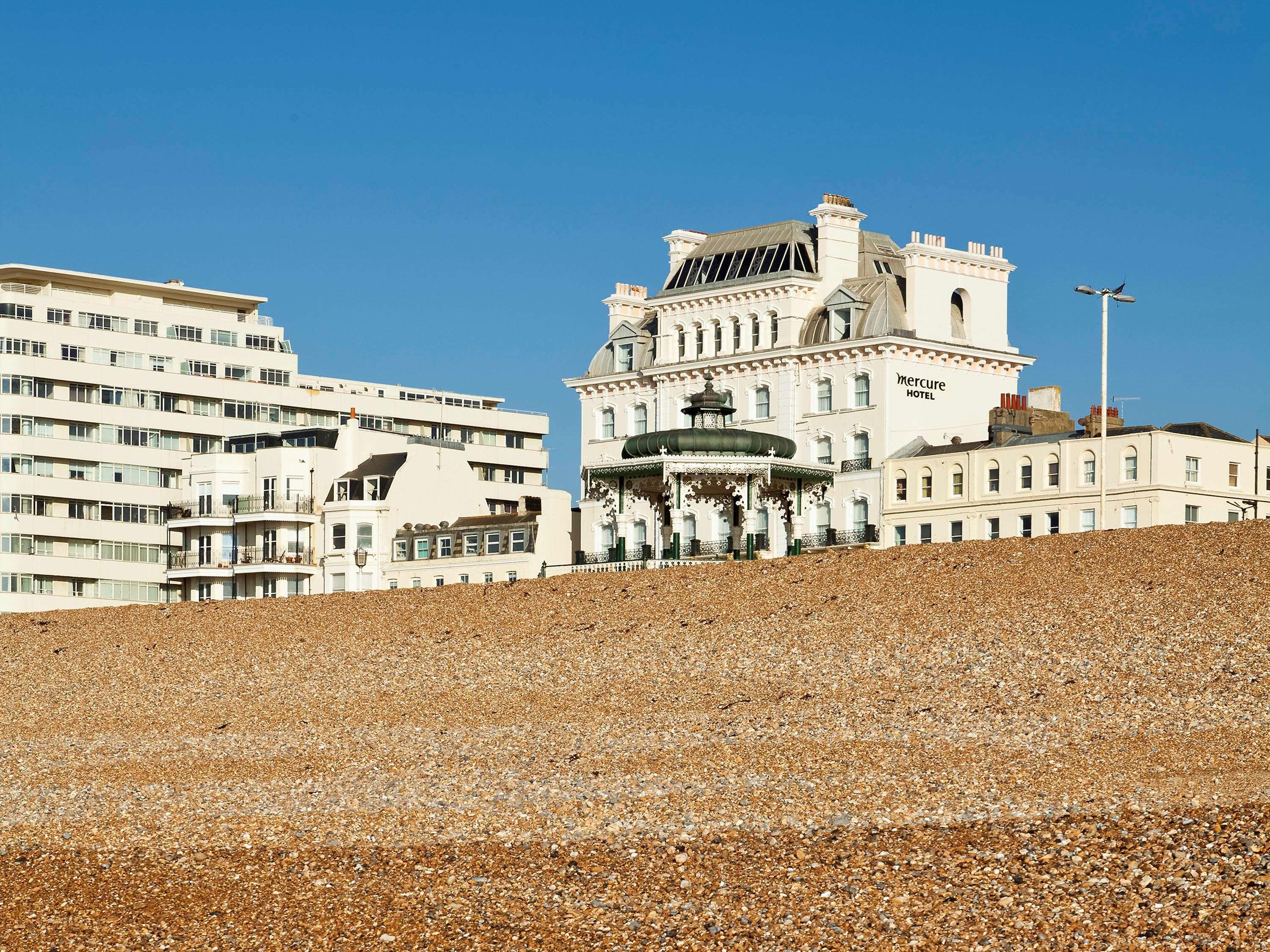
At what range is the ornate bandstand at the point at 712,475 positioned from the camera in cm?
6469

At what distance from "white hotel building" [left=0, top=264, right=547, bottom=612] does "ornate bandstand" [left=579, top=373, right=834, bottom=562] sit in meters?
42.7

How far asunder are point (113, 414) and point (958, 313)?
182 ft

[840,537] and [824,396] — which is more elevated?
[824,396]

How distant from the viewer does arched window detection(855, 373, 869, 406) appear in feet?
291

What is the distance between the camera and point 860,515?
8638 cm

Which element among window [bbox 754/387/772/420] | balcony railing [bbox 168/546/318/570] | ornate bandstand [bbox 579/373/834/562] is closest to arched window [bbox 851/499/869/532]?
window [bbox 754/387/772/420]

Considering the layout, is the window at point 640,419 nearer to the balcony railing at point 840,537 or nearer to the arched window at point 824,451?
the arched window at point 824,451

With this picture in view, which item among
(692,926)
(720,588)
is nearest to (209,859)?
(692,926)

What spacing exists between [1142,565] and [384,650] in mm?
17971

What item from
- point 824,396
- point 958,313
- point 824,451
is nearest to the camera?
point 824,451

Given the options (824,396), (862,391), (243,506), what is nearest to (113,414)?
(243,506)

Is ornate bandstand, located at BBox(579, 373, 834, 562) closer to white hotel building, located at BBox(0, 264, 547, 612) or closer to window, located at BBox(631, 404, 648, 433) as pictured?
window, located at BBox(631, 404, 648, 433)

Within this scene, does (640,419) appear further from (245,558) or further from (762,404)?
(245,558)

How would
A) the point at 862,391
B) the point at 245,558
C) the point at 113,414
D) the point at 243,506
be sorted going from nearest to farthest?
the point at 862,391, the point at 245,558, the point at 243,506, the point at 113,414
